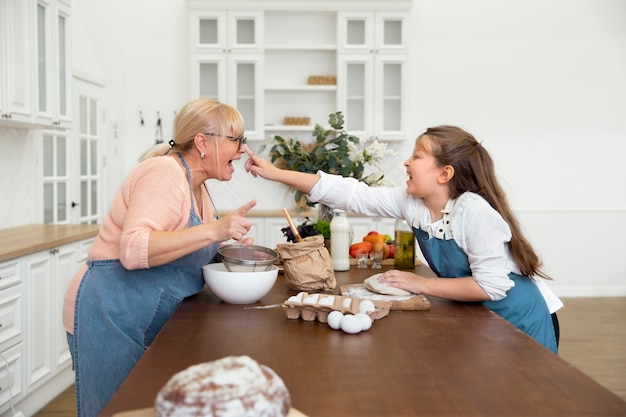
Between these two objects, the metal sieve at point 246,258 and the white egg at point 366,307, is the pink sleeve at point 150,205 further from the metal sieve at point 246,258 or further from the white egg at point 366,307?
the white egg at point 366,307

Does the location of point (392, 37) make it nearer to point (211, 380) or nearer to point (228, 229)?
point (228, 229)

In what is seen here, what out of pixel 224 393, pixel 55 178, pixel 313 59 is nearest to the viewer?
pixel 224 393

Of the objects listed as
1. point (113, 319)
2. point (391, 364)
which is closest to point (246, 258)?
point (113, 319)

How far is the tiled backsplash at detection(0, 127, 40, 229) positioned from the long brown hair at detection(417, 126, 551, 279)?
3002 millimetres

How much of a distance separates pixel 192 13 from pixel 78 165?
185 cm

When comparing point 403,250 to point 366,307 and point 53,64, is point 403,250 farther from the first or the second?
point 53,64

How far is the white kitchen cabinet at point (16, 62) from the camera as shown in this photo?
3.58m

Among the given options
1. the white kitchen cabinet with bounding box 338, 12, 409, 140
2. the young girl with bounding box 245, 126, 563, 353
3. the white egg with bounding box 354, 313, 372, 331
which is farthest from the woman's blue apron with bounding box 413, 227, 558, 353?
the white kitchen cabinet with bounding box 338, 12, 409, 140

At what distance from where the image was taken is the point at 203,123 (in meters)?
2.15

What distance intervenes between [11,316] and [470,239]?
2.40 meters

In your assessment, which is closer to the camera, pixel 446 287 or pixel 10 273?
pixel 446 287

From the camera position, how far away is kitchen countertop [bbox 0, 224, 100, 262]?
3.30 metres

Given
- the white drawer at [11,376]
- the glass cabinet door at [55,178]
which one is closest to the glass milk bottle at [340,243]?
the white drawer at [11,376]

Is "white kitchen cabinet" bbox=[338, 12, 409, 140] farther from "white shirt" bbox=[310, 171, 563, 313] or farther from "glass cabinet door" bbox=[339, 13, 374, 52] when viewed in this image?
"white shirt" bbox=[310, 171, 563, 313]
